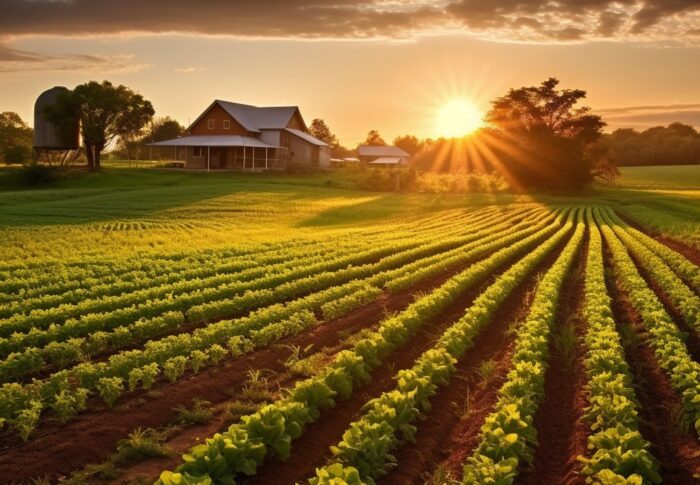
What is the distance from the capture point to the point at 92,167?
58906 mm

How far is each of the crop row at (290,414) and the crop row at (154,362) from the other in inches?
73.5

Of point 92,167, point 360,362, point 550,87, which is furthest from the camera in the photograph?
point 550,87

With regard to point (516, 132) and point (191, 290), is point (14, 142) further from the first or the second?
point (191, 290)

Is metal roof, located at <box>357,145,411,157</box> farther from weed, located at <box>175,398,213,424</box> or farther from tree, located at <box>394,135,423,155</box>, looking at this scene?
weed, located at <box>175,398,213,424</box>

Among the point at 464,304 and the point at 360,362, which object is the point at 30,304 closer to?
the point at 360,362

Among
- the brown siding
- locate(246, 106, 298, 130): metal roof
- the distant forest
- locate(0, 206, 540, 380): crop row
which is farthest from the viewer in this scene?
the distant forest

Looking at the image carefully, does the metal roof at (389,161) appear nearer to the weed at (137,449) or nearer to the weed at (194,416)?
the weed at (194,416)

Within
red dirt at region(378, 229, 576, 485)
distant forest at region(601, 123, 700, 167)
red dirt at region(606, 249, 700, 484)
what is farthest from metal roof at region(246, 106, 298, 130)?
distant forest at region(601, 123, 700, 167)

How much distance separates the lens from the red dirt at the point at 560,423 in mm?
7305

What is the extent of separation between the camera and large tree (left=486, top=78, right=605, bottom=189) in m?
64.0

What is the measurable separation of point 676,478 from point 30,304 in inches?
Answer: 476

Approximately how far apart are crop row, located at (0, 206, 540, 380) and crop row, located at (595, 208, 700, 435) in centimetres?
675

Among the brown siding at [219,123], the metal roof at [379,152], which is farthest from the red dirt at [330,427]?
the metal roof at [379,152]

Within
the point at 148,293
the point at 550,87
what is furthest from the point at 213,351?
the point at 550,87
